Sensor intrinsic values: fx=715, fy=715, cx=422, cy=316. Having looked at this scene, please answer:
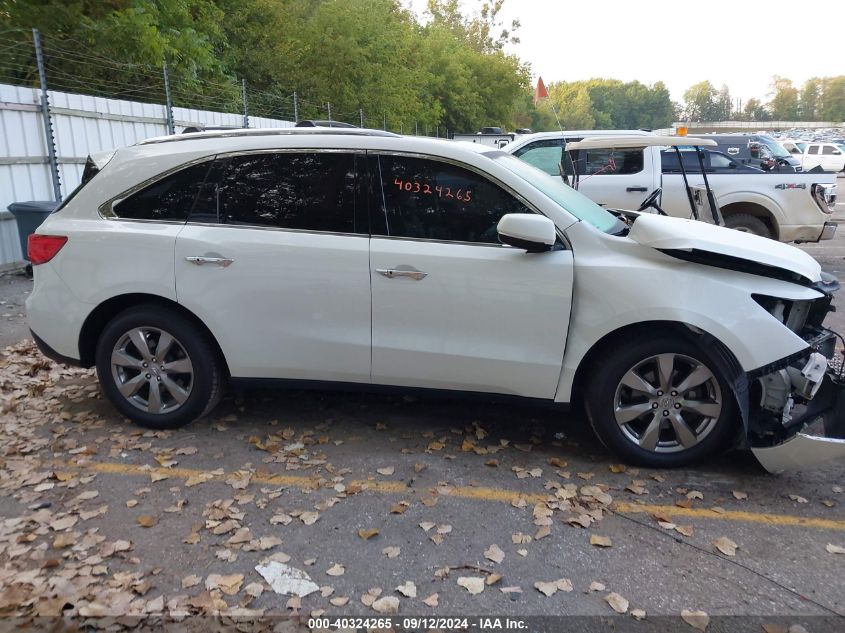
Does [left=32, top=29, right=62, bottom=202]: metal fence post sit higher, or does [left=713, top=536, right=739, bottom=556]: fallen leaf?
[left=32, top=29, right=62, bottom=202]: metal fence post

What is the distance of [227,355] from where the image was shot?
4.50 metres

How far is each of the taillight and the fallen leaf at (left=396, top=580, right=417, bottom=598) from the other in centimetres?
316

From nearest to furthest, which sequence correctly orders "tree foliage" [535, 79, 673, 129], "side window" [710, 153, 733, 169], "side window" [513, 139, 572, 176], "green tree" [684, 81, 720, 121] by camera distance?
"side window" [513, 139, 572, 176] < "side window" [710, 153, 733, 169] < "tree foliage" [535, 79, 673, 129] < "green tree" [684, 81, 720, 121]

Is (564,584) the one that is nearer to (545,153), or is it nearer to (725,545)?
(725,545)

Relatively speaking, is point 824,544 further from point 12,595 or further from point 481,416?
point 12,595

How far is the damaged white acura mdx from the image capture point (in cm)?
393

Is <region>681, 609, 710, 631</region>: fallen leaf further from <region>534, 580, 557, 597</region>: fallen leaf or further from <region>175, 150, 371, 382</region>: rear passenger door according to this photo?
<region>175, 150, 371, 382</region>: rear passenger door

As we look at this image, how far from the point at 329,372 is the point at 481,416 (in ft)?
3.84

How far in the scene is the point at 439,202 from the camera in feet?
14.0

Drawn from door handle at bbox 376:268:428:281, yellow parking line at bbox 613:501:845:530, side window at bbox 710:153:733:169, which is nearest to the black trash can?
door handle at bbox 376:268:428:281

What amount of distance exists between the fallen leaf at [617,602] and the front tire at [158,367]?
272 cm

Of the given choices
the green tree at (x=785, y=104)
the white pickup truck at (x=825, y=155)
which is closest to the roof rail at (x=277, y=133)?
the white pickup truck at (x=825, y=155)

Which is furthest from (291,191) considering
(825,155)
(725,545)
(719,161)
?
(825,155)

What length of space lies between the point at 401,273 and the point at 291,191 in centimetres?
90
